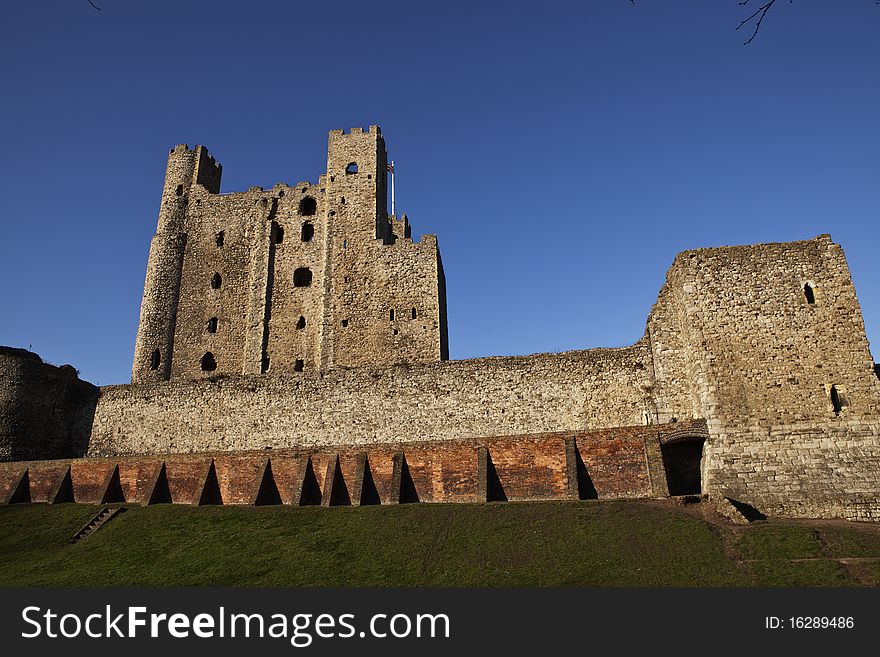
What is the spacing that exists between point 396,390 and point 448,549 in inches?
502

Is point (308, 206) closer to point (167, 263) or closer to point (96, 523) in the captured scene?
point (167, 263)

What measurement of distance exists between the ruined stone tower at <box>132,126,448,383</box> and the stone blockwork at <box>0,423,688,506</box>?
12505 mm

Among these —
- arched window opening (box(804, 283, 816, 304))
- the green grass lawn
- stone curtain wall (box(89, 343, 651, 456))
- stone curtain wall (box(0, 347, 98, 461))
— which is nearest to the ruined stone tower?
stone curtain wall (box(0, 347, 98, 461))

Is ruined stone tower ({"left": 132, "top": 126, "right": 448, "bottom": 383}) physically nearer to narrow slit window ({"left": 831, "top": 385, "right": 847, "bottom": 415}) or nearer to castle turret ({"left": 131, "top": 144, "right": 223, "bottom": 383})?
castle turret ({"left": 131, "top": 144, "right": 223, "bottom": 383})

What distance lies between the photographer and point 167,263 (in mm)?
43688

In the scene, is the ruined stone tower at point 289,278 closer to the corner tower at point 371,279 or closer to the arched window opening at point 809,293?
the corner tower at point 371,279

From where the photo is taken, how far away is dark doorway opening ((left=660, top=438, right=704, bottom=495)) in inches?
894

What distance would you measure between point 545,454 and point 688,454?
4.85 m

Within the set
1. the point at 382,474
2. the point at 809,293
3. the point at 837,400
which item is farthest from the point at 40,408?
the point at 837,400

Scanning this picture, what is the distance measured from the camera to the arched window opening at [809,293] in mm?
21656

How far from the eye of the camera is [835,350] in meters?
20.8

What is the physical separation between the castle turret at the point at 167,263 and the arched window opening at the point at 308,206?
748 cm

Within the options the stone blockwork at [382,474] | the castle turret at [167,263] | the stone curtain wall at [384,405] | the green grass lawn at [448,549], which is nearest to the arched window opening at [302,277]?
the castle turret at [167,263]

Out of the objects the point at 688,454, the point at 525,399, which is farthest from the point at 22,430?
the point at 688,454
